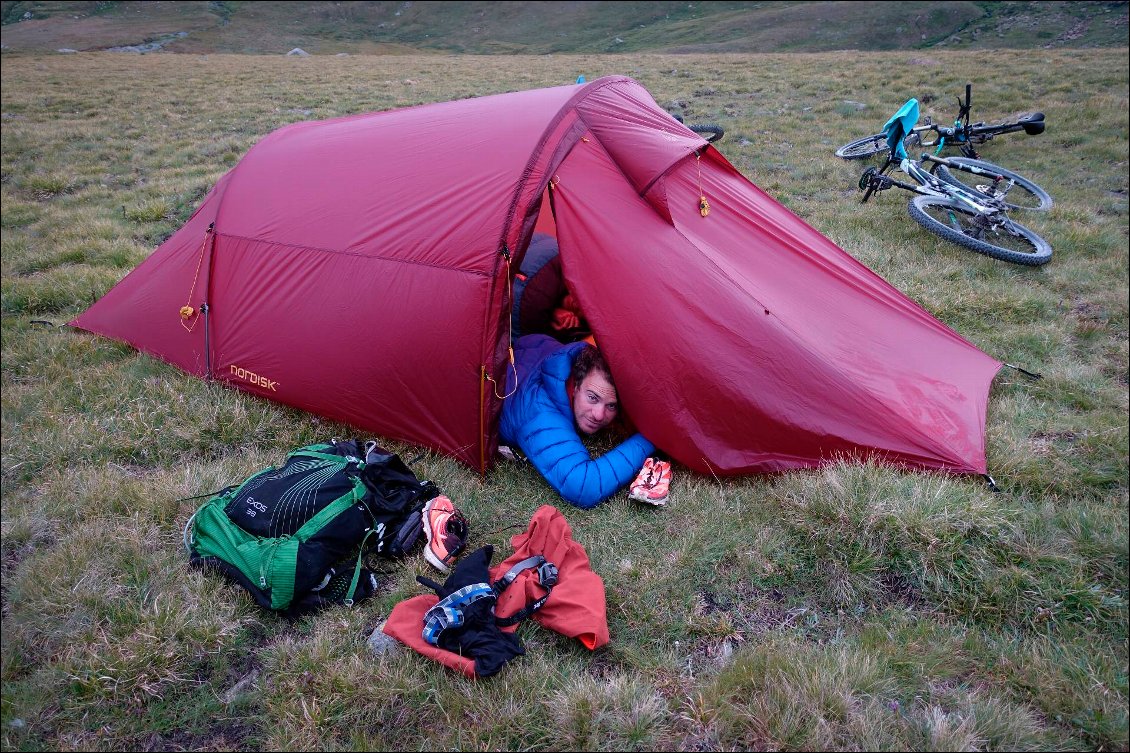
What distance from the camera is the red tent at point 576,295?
4.08 meters

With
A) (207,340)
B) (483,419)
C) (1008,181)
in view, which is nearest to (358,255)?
(483,419)

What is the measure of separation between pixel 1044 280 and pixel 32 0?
107684 millimetres

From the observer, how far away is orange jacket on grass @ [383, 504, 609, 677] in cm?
297

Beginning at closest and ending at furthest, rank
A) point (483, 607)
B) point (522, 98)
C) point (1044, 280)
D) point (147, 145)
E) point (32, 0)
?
point (483, 607) < point (522, 98) < point (1044, 280) < point (147, 145) < point (32, 0)

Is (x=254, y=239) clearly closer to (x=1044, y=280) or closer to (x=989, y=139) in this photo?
(x=1044, y=280)

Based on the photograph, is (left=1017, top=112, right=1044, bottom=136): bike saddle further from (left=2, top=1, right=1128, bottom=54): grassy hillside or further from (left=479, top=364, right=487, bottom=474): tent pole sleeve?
(left=2, top=1, right=1128, bottom=54): grassy hillside

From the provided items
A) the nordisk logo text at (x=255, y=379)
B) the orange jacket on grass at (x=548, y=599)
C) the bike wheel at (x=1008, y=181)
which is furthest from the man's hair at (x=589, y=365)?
the bike wheel at (x=1008, y=181)

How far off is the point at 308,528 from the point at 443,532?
0.73 metres

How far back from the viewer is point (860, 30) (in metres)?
57.1

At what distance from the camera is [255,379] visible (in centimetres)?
493

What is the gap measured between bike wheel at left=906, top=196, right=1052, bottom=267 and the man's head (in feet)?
17.8

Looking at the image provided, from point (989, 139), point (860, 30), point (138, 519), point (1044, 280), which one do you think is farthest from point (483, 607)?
point (860, 30)

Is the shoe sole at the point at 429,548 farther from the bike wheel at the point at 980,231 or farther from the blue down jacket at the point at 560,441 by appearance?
the bike wheel at the point at 980,231

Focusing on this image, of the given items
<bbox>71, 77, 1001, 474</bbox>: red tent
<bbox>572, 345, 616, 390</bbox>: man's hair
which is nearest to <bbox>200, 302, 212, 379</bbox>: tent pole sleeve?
<bbox>71, 77, 1001, 474</bbox>: red tent
